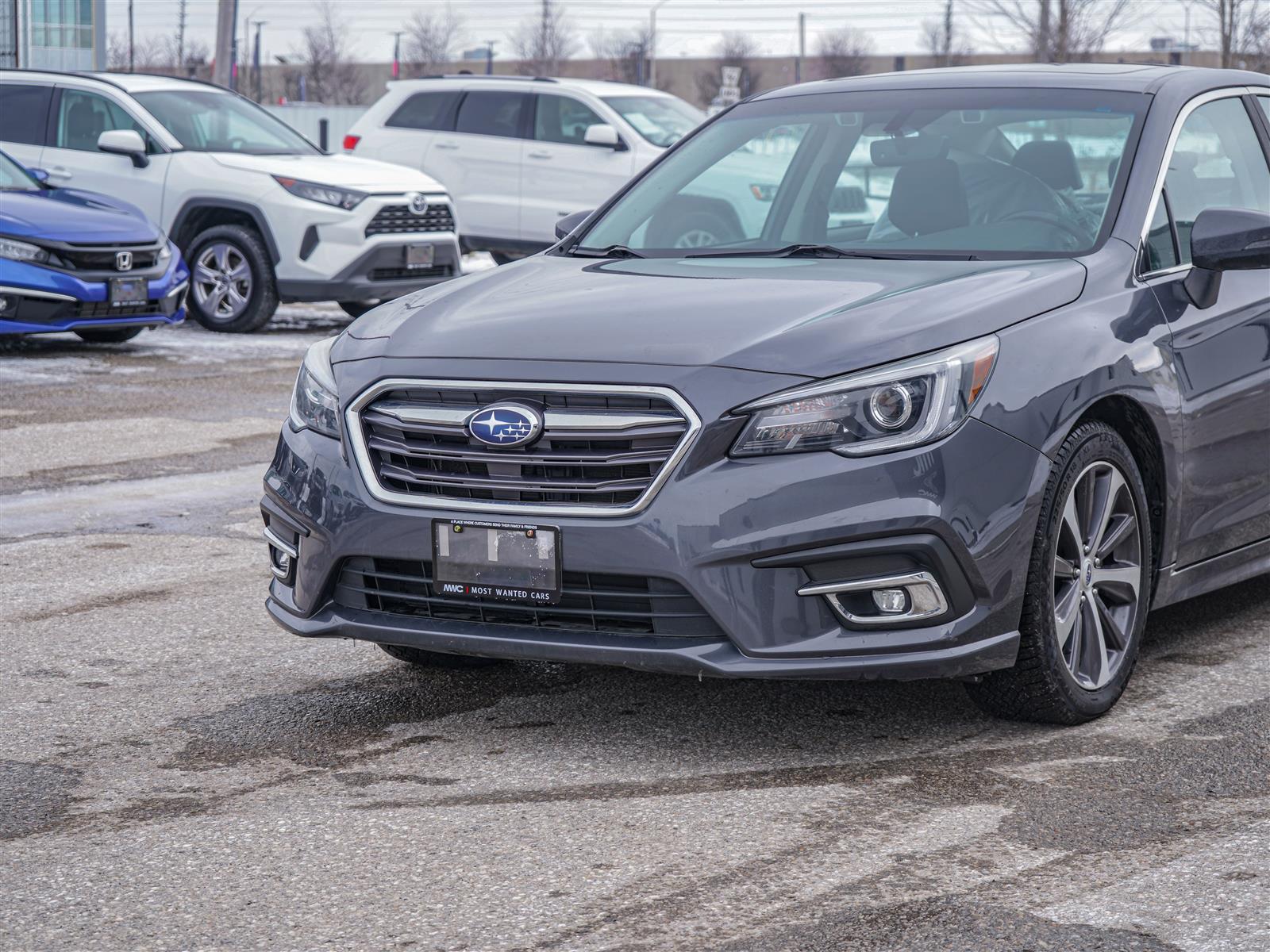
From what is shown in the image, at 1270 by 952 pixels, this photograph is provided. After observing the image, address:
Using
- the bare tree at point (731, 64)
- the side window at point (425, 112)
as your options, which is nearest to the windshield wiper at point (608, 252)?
the side window at point (425, 112)

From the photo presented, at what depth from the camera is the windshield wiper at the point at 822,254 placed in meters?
4.81

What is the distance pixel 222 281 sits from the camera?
14.1m

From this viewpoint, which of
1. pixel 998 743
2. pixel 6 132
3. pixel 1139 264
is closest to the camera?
pixel 998 743

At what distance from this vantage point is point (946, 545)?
3.92m

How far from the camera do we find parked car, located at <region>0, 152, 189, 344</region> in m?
11.5

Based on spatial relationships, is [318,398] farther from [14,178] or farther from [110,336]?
[110,336]

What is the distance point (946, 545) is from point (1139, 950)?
3.59ft

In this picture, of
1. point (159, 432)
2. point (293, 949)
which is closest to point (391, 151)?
point (159, 432)

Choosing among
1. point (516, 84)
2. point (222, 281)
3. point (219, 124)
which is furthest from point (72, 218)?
point (516, 84)

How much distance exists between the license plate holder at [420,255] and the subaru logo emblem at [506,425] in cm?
1019

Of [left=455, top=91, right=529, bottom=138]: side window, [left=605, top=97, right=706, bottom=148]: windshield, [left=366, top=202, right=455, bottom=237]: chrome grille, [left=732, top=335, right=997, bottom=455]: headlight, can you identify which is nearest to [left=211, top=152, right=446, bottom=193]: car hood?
[left=366, top=202, right=455, bottom=237]: chrome grille

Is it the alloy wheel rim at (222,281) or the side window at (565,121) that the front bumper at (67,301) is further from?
the side window at (565,121)

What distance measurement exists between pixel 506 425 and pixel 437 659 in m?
1.19

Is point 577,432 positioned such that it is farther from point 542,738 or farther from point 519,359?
point 542,738
